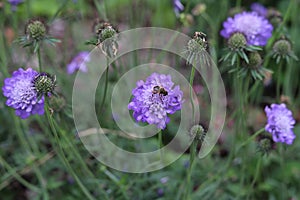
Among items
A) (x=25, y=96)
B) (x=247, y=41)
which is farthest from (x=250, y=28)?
(x=25, y=96)

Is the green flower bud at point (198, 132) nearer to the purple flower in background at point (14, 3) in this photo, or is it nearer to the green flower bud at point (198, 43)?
the green flower bud at point (198, 43)

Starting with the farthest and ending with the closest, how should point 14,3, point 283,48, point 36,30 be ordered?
point 14,3 → point 283,48 → point 36,30

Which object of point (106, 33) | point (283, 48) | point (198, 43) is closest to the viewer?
point (198, 43)

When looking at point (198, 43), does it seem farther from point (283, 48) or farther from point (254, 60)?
point (283, 48)

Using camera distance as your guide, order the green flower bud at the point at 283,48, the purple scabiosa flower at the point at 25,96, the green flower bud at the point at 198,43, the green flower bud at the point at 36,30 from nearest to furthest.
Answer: the green flower bud at the point at 198,43
the purple scabiosa flower at the point at 25,96
the green flower bud at the point at 36,30
the green flower bud at the point at 283,48

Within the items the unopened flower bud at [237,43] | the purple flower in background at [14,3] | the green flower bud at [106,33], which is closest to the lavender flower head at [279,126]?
the unopened flower bud at [237,43]
